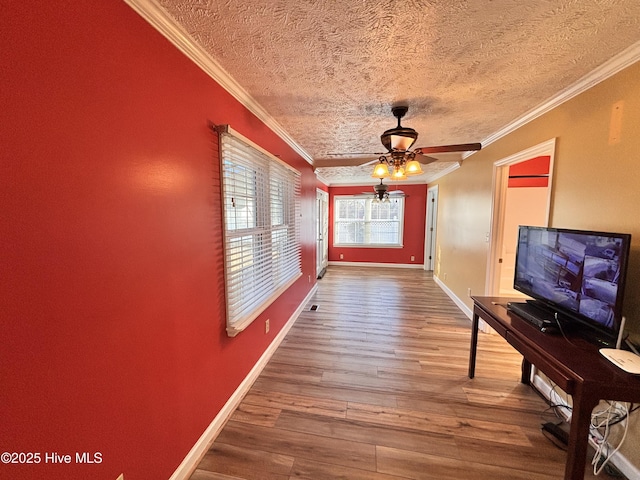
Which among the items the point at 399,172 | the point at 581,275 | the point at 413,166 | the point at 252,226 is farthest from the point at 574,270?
the point at 252,226

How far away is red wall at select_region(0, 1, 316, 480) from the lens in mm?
744

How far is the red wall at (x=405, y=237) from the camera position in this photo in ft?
22.1

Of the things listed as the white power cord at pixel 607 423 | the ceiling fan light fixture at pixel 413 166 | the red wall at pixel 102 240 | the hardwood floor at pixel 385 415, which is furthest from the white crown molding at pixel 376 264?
the red wall at pixel 102 240

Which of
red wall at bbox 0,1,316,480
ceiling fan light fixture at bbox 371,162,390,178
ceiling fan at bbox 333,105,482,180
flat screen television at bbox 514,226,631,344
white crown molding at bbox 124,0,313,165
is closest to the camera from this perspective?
red wall at bbox 0,1,316,480

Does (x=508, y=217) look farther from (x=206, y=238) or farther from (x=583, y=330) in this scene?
(x=206, y=238)

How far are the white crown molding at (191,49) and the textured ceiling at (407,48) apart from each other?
0.12 ft

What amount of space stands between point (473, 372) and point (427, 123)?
95.9 inches

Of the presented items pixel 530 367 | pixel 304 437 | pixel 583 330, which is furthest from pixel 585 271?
pixel 304 437

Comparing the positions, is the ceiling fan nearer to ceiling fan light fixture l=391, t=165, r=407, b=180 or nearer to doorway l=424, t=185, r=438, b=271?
ceiling fan light fixture l=391, t=165, r=407, b=180

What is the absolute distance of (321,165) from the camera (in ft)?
14.0

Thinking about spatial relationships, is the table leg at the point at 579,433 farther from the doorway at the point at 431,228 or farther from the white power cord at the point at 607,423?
the doorway at the point at 431,228

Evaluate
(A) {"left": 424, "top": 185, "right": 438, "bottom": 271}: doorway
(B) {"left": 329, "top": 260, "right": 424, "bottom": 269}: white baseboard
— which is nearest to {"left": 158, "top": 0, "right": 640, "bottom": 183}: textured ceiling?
(A) {"left": 424, "top": 185, "right": 438, "bottom": 271}: doorway

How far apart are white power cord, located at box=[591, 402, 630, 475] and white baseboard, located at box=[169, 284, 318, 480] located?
232cm

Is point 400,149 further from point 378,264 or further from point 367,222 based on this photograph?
point 378,264
